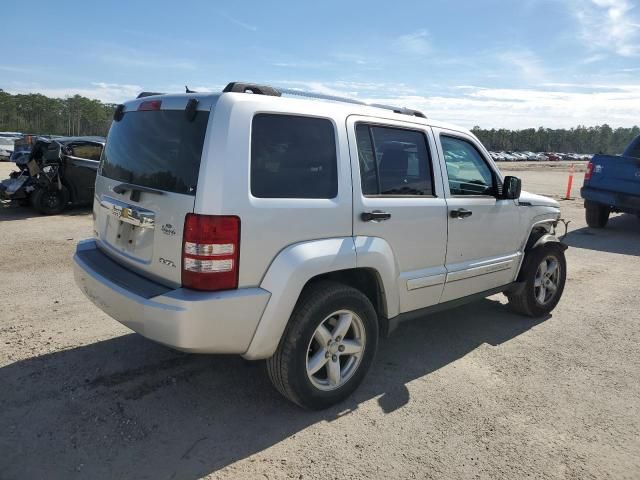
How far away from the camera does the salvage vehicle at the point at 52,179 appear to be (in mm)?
10172

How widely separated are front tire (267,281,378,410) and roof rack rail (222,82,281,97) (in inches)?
48.3

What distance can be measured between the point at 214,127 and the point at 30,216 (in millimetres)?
9180

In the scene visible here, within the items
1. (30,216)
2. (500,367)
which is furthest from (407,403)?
(30,216)

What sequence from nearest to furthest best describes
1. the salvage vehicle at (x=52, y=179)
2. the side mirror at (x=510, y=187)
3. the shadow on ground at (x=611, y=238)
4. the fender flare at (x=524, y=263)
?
the side mirror at (x=510, y=187), the fender flare at (x=524, y=263), the shadow on ground at (x=611, y=238), the salvage vehicle at (x=52, y=179)

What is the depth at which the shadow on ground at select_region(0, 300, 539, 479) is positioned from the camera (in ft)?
8.70

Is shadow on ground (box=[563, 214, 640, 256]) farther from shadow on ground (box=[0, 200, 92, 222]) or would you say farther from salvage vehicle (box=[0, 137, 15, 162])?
salvage vehicle (box=[0, 137, 15, 162])

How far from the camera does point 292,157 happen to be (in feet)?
9.66

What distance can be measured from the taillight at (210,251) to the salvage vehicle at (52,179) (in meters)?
8.89

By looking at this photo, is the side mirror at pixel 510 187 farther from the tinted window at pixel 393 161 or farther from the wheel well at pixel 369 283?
the wheel well at pixel 369 283

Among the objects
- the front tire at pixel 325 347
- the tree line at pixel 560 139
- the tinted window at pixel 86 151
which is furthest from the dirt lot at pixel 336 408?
the tree line at pixel 560 139

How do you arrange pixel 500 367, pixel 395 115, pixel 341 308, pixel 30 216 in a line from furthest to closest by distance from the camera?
pixel 30 216 → pixel 500 367 → pixel 395 115 → pixel 341 308

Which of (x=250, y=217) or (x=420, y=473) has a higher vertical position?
(x=250, y=217)

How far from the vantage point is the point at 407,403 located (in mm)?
3367

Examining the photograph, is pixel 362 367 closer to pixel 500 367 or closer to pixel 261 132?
pixel 500 367
